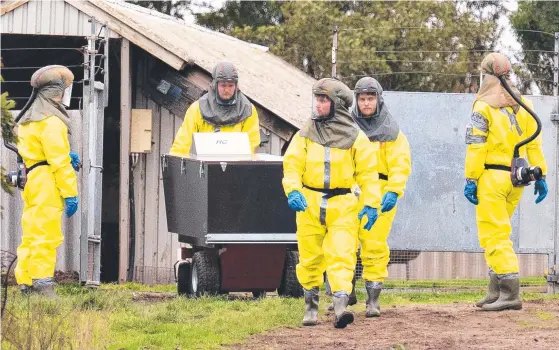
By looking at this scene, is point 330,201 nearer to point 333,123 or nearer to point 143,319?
point 333,123

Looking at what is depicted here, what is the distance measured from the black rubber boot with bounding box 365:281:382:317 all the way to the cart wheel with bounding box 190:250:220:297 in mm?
1966

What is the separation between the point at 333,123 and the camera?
1121cm

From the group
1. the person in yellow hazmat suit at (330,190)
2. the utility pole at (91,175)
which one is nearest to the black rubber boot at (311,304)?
the person in yellow hazmat suit at (330,190)

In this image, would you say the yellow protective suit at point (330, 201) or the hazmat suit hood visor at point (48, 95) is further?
the hazmat suit hood visor at point (48, 95)

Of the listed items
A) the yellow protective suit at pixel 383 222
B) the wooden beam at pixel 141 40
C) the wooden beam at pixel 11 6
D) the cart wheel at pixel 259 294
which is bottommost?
the cart wheel at pixel 259 294

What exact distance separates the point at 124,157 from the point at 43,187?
14.8 ft

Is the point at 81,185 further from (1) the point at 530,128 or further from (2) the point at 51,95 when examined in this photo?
(1) the point at 530,128

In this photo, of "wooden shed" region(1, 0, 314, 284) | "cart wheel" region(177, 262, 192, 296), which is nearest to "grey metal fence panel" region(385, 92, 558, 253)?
"wooden shed" region(1, 0, 314, 284)

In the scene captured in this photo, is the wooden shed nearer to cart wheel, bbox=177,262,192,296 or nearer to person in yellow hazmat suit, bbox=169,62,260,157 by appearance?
cart wheel, bbox=177,262,192,296

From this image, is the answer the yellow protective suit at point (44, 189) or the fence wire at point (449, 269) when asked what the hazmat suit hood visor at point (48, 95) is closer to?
the yellow protective suit at point (44, 189)

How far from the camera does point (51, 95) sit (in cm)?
1340

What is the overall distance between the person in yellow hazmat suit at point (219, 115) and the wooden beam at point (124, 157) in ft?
11.9

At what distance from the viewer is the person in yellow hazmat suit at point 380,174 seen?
1198cm

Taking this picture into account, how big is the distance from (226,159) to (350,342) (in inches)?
137
